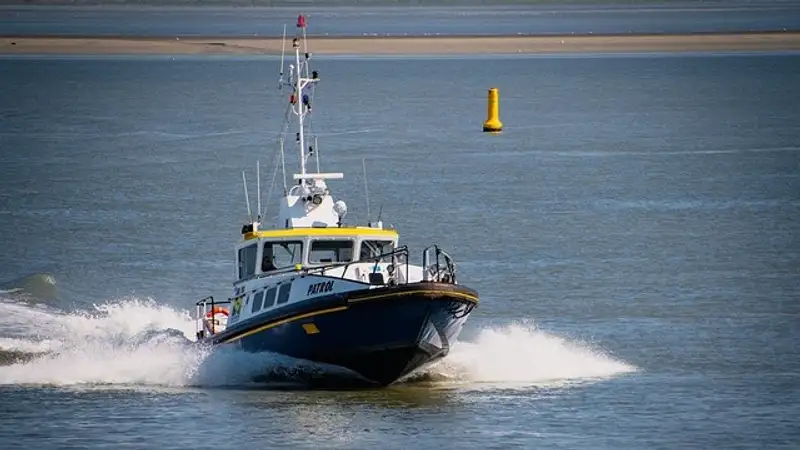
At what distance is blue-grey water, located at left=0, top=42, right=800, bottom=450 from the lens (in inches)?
1259

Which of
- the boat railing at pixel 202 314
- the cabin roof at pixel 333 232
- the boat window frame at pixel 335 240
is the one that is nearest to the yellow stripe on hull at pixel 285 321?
the boat window frame at pixel 335 240

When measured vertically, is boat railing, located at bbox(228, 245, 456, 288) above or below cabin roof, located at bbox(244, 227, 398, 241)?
below

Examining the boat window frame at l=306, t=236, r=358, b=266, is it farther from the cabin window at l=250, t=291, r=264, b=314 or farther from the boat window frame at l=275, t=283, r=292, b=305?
the cabin window at l=250, t=291, r=264, b=314

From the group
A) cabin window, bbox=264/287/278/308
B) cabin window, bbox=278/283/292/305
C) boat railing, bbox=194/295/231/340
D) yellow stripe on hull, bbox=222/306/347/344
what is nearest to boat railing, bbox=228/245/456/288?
cabin window, bbox=278/283/292/305

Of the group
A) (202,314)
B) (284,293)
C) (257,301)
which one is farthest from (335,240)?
(202,314)

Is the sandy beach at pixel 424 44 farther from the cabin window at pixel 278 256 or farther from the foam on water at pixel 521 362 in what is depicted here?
the cabin window at pixel 278 256

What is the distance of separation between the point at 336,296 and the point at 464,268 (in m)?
16.4

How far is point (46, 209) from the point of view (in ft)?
206

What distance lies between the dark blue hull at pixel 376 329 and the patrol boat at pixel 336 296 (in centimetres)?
2

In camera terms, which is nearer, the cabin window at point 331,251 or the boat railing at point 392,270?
the boat railing at point 392,270

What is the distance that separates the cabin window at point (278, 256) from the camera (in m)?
34.6

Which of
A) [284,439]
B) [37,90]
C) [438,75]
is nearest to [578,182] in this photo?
[284,439]

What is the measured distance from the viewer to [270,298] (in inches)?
1337

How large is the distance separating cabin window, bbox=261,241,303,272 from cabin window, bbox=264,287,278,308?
831 mm
